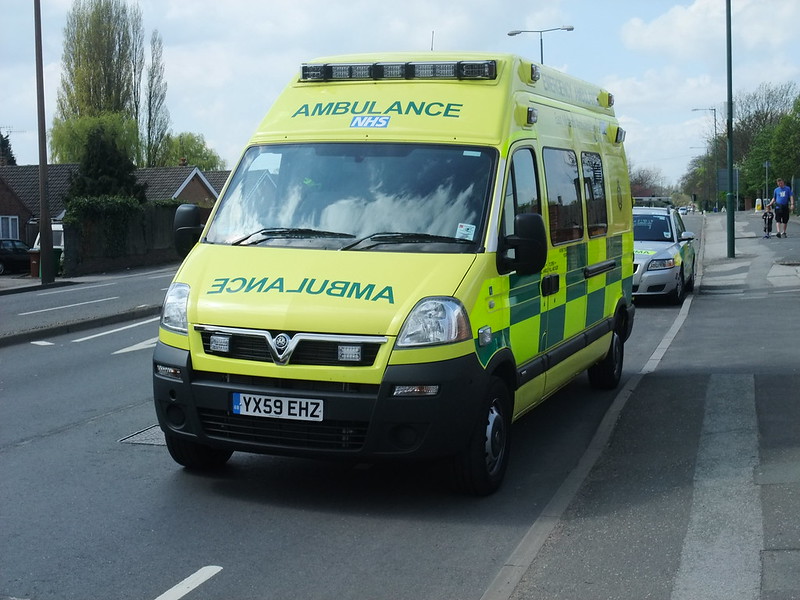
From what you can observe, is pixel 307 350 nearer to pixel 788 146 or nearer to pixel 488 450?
pixel 488 450

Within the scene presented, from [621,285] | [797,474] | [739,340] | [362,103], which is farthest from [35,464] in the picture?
[739,340]

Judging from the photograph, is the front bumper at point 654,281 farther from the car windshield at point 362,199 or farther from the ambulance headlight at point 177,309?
the ambulance headlight at point 177,309

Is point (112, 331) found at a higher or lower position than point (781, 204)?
lower

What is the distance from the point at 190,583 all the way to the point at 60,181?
66.4 m

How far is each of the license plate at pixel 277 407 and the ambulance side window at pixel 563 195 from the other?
7.92 ft

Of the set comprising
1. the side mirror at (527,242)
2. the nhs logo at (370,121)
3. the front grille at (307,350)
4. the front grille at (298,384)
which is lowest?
the front grille at (298,384)

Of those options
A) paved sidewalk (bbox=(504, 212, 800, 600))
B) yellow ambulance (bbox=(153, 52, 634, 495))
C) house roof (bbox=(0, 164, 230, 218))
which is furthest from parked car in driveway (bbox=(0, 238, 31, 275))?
yellow ambulance (bbox=(153, 52, 634, 495))

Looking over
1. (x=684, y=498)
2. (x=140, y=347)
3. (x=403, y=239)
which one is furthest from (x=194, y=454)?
(x=140, y=347)

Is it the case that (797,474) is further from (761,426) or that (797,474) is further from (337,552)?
(337,552)

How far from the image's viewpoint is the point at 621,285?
1010 cm

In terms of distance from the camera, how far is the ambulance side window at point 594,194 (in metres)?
8.70

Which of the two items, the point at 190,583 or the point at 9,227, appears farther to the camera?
the point at 9,227

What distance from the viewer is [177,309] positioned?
20.5ft

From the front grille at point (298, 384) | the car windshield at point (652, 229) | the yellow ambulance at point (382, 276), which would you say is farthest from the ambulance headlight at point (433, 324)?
the car windshield at point (652, 229)
